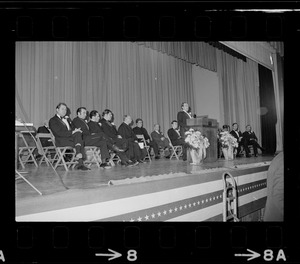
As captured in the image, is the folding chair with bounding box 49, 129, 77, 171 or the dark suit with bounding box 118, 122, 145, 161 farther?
the dark suit with bounding box 118, 122, 145, 161

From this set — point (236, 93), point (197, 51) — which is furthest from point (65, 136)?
point (236, 93)

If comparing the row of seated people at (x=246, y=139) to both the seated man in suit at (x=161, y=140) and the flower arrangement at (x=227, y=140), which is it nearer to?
the flower arrangement at (x=227, y=140)

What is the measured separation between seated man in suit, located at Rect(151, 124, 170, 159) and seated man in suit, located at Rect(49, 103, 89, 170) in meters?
2.05

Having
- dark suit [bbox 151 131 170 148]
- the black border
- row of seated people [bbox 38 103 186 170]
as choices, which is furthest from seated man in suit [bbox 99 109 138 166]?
the black border

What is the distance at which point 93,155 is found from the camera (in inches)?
153

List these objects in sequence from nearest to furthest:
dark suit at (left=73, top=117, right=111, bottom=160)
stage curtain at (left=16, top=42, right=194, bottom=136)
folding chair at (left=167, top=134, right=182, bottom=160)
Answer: dark suit at (left=73, top=117, right=111, bottom=160), stage curtain at (left=16, top=42, right=194, bottom=136), folding chair at (left=167, top=134, right=182, bottom=160)

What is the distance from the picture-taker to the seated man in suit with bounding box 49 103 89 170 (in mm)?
3584

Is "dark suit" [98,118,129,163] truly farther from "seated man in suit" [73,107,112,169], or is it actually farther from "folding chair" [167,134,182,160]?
"folding chair" [167,134,182,160]
